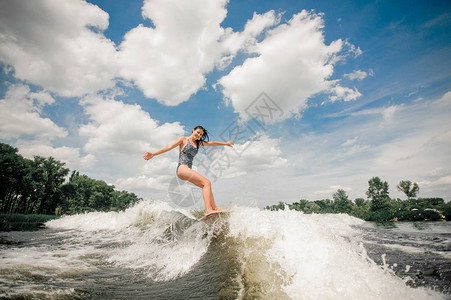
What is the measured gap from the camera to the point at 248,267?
2.54 m

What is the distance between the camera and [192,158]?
5.21 meters

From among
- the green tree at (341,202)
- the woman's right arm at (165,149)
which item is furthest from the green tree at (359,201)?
the woman's right arm at (165,149)

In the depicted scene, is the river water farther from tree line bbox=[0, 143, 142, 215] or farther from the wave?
tree line bbox=[0, 143, 142, 215]

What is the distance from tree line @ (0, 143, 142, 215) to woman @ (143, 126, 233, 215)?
163 feet

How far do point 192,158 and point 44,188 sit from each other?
59.2m

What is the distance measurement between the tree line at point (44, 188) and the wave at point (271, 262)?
5078cm

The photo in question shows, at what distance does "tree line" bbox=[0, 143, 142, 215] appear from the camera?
3800 cm

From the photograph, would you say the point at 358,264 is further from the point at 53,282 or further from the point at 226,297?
A: the point at 53,282

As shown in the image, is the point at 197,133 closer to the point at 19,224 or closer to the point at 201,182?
the point at 201,182

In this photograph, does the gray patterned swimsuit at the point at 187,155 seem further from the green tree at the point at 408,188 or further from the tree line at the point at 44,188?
the green tree at the point at 408,188

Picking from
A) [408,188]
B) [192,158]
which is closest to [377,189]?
[408,188]

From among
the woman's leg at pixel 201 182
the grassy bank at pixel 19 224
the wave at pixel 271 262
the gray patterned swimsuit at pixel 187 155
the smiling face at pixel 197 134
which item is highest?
the smiling face at pixel 197 134

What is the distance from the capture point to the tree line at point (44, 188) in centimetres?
3800

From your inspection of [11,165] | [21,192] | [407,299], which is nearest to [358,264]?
[407,299]
